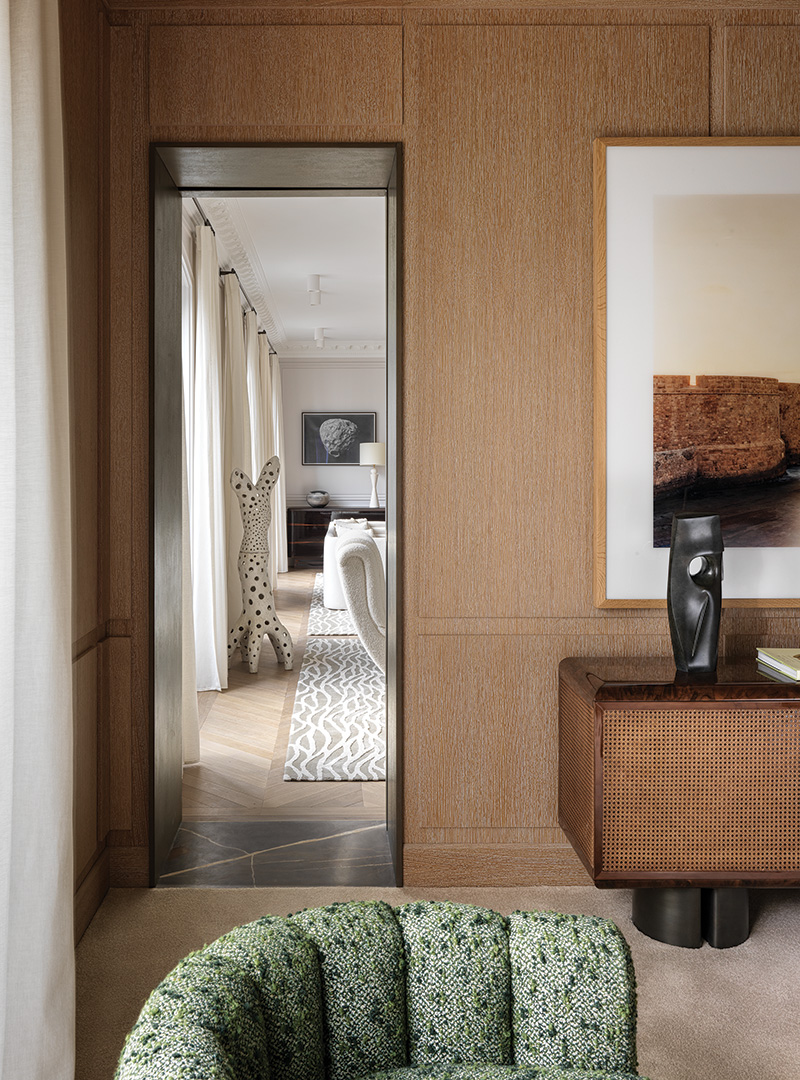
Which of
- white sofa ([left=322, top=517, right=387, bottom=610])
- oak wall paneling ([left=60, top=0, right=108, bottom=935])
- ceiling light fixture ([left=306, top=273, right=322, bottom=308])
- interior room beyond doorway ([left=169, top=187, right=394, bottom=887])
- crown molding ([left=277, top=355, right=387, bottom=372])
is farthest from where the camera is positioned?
crown molding ([left=277, top=355, right=387, bottom=372])

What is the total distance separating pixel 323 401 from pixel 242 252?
500cm

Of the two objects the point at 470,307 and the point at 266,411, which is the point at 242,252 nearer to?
the point at 266,411

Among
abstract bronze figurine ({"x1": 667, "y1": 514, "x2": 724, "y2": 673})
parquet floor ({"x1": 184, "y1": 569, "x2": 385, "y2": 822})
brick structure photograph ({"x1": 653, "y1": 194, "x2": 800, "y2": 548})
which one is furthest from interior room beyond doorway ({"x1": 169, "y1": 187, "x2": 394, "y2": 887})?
brick structure photograph ({"x1": 653, "y1": 194, "x2": 800, "y2": 548})

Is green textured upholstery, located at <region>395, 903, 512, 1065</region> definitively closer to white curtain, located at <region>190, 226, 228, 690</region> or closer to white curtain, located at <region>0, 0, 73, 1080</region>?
white curtain, located at <region>0, 0, 73, 1080</region>

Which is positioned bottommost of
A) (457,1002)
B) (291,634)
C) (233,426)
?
(291,634)

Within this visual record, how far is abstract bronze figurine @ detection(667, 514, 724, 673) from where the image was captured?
86.7 inches

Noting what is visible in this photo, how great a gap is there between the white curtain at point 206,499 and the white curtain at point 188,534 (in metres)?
0.04

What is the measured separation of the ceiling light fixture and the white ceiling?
2.1 inches

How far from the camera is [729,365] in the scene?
254 centimetres

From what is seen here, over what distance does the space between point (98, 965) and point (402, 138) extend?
2.49m

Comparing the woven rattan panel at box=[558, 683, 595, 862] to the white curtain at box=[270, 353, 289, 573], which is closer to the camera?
the woven rattan panel at box=[558, 683, 595, 862]

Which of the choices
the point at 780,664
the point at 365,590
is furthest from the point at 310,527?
the point at 780,664

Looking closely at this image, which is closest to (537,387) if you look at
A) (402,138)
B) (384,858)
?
(402,138)

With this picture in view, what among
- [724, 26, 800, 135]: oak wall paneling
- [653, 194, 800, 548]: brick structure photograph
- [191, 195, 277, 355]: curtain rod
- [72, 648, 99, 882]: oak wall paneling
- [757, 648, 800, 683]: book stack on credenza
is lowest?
[72, 648, 99, 882]: oak wall paneling
